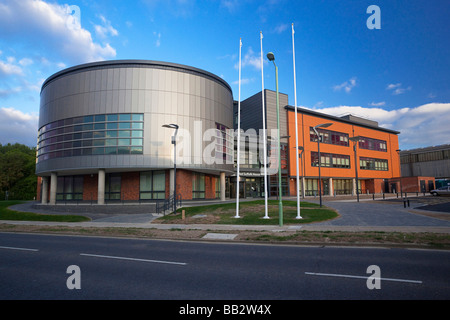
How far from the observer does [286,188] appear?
1950 inches

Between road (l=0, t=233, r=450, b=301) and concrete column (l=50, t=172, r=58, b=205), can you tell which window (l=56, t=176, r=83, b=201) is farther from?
road (l=0, t=233, r=450, b=301)

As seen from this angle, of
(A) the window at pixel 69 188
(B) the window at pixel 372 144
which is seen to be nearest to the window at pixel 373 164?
(B) the window at pixel 372 144

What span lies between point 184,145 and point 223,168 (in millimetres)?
7220

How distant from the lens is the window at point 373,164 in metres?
62.6

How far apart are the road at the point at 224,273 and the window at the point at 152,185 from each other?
2145 centimetres

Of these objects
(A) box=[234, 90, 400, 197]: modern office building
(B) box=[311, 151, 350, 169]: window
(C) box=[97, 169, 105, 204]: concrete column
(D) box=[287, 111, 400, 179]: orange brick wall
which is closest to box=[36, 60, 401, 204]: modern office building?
(C) box=[97, 169, 105, 204]: concrete column

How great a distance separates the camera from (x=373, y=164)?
214ft

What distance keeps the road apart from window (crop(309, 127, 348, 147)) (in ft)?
153

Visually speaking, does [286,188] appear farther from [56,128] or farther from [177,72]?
[56,128]

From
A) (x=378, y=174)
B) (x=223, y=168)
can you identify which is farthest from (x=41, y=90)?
(x=378, y=174)

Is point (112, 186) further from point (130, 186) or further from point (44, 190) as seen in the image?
point (44, 190)

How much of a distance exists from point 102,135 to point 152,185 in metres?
8.34

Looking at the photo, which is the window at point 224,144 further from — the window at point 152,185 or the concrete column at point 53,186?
the concrete column at point 53,186

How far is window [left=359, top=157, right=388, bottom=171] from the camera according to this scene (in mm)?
62578
